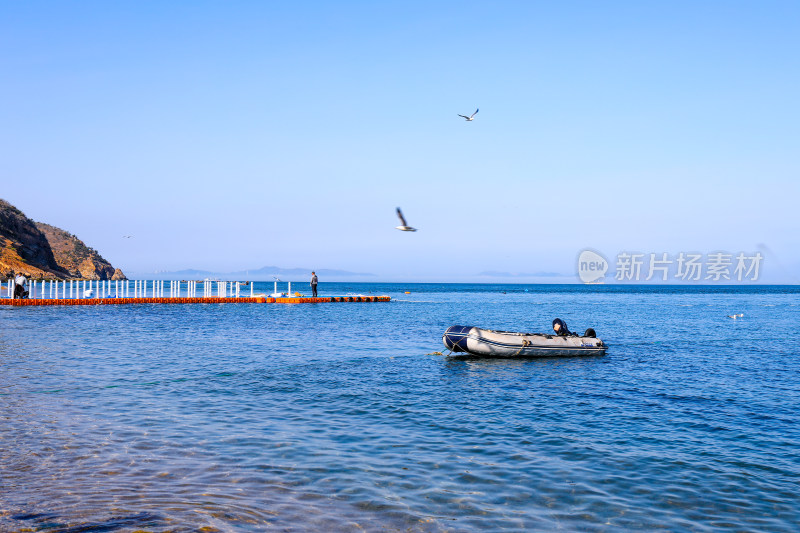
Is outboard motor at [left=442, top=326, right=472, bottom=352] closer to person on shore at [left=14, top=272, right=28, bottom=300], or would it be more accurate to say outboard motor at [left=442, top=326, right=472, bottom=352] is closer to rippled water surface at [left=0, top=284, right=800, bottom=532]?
rippled water surface at [left=0, top=284, right=800, bottom=532]

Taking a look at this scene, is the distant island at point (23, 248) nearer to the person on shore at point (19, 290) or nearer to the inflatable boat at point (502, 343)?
the person on shore at point (19, 290)

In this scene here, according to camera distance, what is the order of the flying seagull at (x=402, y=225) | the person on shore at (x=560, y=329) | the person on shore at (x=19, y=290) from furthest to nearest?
the person on shore at (x=19, y=290) → the person on shore at (x=560, y=329) → the flying seagull at (x=402, y=225)

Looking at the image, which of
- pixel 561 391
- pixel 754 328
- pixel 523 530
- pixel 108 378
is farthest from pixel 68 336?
pixel 754 328

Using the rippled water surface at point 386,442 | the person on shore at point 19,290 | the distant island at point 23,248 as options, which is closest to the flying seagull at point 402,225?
the rippled water surface at point 386,442

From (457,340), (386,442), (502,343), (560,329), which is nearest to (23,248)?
(457,340)

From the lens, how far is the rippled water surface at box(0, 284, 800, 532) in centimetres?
866

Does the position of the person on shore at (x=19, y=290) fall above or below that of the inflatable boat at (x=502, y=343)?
above

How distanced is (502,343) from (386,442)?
54.0ft

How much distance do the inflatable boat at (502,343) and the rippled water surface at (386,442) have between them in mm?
1037

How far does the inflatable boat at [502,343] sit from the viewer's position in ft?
92.5

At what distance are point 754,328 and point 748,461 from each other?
42.6 meters

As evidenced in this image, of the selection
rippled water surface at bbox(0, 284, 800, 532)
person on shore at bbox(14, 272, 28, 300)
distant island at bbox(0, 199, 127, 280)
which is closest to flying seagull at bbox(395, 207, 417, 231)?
rippled water surface at bbox(0, 284, 800, 532)

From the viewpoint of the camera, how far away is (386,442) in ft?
41.4

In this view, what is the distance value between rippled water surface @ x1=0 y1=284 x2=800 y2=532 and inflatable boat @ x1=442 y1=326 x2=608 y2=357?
1037 millimetres
